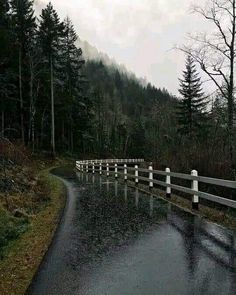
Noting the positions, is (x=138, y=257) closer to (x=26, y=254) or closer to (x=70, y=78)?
(x=26, y=254)

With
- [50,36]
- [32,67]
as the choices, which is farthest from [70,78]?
[32,67]

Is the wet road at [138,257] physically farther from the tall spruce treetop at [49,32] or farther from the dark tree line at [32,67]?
the tall spruce treetop at [49,32]

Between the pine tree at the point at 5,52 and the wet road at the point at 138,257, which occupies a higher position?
the pine tree at the point at 5,52

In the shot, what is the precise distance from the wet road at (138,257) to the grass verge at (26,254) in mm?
205

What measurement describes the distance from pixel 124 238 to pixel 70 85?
200 feet

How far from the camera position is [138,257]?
23.9ft

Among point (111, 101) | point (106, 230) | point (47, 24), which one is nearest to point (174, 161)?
point (106, 230)

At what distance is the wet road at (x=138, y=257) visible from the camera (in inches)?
226

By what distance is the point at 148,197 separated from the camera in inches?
637

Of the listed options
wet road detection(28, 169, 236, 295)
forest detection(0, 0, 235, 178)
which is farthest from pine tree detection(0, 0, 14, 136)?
wet road detection(28, 169, 236, 295)

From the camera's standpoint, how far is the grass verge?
6.16 meters

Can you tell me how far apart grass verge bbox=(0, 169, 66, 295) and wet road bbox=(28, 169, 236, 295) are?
0.67ft

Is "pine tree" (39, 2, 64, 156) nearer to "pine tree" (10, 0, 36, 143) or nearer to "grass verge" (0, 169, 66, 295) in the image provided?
"pine tree" (10, 0, 36, 143)

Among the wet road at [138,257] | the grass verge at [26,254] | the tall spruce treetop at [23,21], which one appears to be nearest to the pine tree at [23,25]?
the tall spruce treetop at [23,21]
